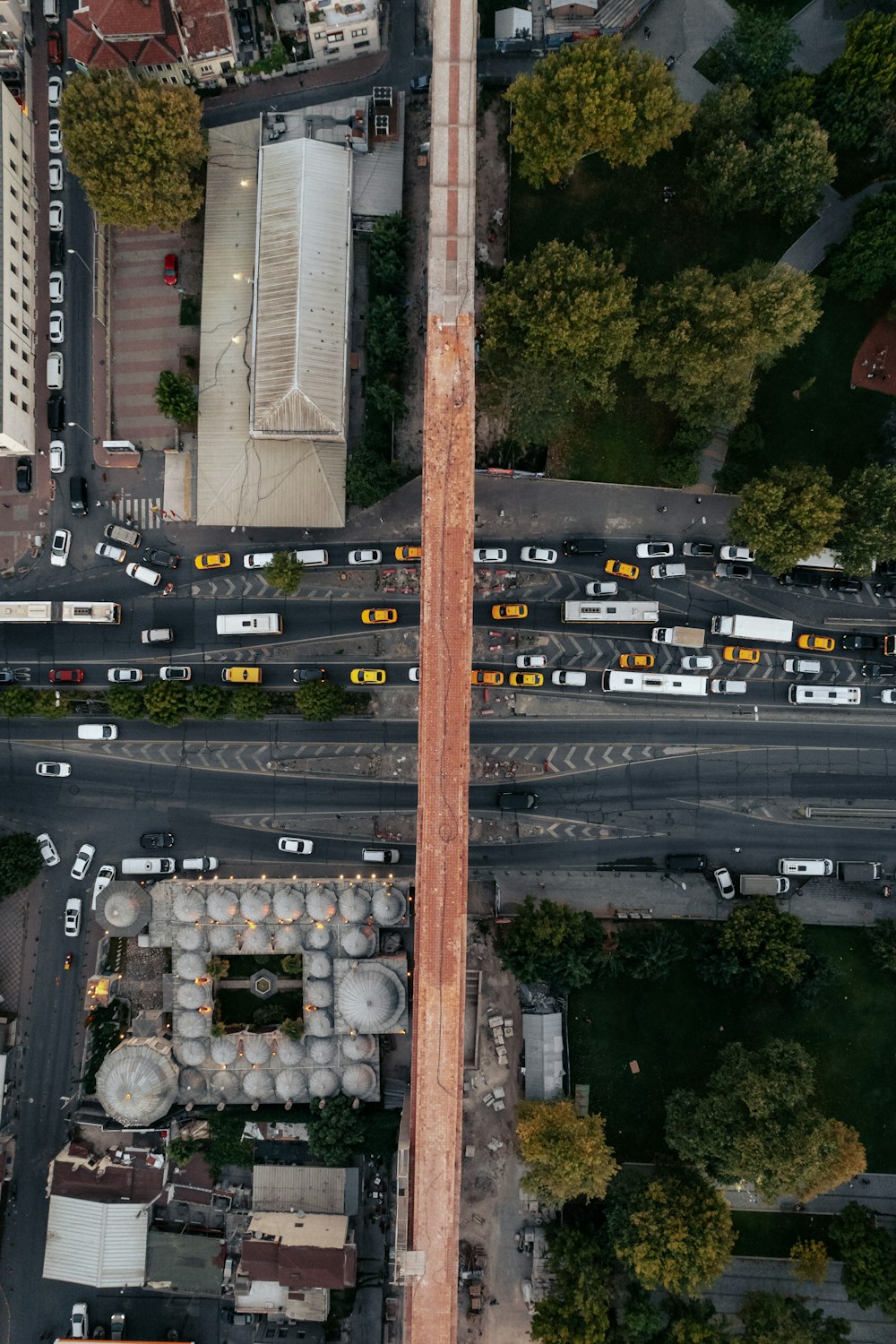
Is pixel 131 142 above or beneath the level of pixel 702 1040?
above

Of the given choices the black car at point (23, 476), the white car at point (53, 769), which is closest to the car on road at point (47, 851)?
the white car at point (53, 769)

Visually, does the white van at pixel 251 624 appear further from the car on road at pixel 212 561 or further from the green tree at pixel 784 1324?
the green tree at pixel 784 1324

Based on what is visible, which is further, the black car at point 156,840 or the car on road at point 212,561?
the car on road at point 212,561

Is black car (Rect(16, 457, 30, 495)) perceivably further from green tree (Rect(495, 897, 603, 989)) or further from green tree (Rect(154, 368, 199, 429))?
green tree (Rect(495, 897, 603, 989))

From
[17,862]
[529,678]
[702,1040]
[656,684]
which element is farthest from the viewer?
[529,678]

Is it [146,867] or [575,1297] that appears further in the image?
[146,867]

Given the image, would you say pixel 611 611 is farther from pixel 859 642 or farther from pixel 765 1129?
pixel 765 1129

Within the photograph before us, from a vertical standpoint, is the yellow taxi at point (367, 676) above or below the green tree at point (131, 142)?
below

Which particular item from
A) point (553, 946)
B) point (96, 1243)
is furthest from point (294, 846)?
point (96, 1243)
